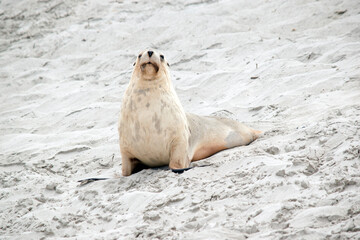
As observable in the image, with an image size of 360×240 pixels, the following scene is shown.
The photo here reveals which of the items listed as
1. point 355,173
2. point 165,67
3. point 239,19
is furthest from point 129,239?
point 239,19

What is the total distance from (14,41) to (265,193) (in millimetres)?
8467

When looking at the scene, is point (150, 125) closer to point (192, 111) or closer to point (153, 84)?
point (153, 84)

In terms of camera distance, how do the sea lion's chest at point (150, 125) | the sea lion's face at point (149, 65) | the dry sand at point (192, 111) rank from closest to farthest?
the dry sand at point (192, 111) → the sea lion's chest at point (150, 125) → the sea lion's face at point (149, 65)

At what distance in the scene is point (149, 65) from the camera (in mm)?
4062

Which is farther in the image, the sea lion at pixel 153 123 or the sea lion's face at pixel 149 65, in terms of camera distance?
the sea lion's face at pixel 149 65

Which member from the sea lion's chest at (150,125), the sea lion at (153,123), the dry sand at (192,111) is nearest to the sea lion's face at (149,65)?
the sea lion at (153,123)

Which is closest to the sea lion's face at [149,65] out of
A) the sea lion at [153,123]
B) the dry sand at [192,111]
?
the sea lion at [153,123]

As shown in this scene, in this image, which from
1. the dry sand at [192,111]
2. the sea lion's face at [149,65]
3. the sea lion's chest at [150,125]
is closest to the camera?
the dry sand at [192,111]

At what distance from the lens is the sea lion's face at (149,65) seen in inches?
159

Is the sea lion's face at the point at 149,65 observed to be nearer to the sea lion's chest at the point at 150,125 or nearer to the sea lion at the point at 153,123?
the sea lion at the point at 153,123

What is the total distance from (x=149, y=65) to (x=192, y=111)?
2.02 metres

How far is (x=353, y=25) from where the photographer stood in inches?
279

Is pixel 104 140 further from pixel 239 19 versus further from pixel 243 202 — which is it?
pixel 239 19

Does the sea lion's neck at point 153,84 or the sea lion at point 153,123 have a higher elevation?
the sea lion's neck at point 153,84
